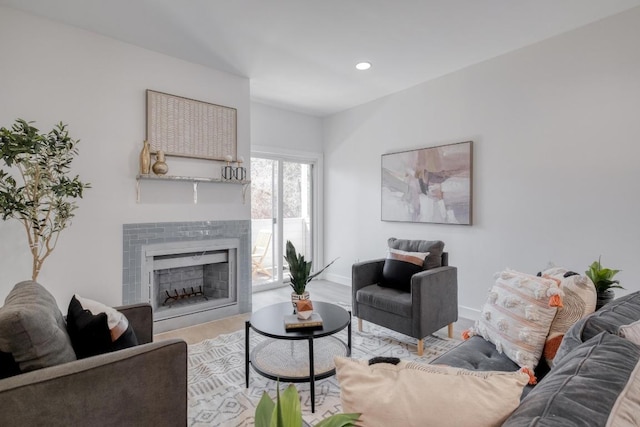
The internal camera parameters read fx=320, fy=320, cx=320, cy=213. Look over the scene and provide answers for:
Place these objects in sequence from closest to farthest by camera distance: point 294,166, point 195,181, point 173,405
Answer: point 173,405 → point 195,181 → point 294,166

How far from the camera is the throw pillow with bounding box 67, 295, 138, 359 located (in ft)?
4.38

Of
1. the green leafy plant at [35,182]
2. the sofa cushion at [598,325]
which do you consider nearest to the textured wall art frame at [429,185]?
the sofa cushion at [598,325]

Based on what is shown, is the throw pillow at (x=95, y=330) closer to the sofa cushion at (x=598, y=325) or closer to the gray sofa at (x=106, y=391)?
the gray sofa at (x=106, y=391)

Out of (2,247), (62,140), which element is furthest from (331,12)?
(2,247)

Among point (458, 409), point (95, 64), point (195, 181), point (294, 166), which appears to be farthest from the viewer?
point (294, 166)

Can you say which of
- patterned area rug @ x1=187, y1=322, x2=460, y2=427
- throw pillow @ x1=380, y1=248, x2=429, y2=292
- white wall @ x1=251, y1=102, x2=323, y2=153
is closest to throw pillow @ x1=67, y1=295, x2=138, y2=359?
patterned area rug @ x1=187, y1=322, x2=460, y2=427

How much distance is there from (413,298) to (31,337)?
232cm

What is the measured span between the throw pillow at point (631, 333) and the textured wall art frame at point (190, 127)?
3.42m

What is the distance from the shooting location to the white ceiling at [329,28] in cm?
244

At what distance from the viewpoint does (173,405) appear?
50.3 inches

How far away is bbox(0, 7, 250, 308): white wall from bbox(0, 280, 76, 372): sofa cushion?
1775 mm

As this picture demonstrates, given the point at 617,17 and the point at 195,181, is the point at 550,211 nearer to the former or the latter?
the point at 617,17

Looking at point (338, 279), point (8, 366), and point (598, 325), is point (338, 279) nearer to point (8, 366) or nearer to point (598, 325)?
point (598, 325)

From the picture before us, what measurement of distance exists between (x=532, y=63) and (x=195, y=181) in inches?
138
